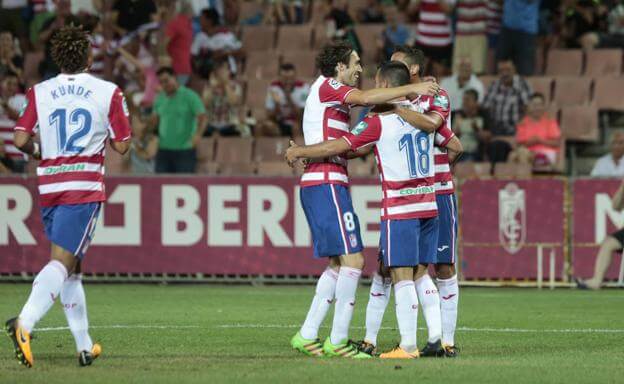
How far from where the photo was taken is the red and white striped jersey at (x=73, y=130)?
1015cm

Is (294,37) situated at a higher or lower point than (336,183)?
higher

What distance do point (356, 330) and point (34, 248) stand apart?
23.8 ft

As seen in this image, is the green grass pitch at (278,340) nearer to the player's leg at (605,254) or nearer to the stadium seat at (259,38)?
the player's leg at (605,254)

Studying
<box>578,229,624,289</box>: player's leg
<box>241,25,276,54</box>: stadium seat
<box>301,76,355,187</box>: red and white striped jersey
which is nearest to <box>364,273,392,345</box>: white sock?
<box>301,76,355,187</box>: red and white striped jersey

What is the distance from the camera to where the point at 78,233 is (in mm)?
10086

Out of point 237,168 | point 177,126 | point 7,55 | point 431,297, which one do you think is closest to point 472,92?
point 237,168

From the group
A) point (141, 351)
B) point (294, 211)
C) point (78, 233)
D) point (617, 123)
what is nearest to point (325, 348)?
point (141, 351)

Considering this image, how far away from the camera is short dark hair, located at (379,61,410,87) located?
420 inches

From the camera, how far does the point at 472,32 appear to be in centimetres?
2253

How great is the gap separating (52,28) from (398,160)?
49.0ft

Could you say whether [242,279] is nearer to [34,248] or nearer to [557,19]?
[34,248]

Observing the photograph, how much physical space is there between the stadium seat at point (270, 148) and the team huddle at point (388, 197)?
10460 mm

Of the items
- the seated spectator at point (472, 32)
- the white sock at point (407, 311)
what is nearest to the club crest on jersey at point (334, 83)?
the white sock at point (407, 311)

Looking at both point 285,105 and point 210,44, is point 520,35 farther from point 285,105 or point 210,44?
point 210,44
